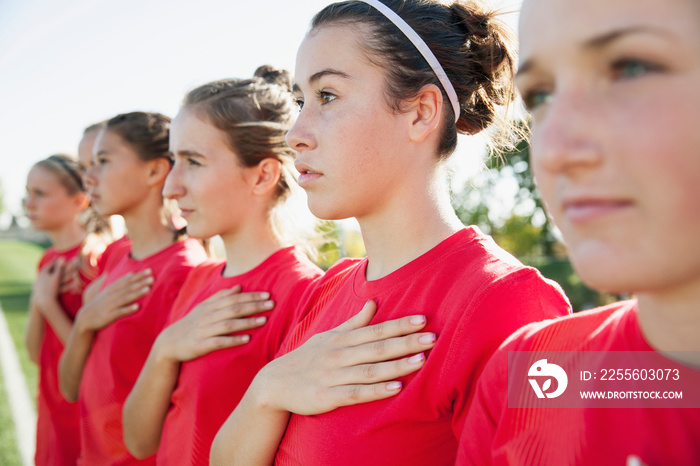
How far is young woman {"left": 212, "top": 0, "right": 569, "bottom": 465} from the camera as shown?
1471 millimetres

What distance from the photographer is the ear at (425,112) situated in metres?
1.86

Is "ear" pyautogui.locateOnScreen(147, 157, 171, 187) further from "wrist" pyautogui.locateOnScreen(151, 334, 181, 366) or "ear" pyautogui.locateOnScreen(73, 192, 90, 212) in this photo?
"ear" pyautogui.locateOnScreen(73, 192, 90, 212)

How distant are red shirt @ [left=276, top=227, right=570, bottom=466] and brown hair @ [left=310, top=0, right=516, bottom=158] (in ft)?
1.79

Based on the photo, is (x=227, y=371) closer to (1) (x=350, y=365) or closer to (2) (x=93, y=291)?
(1) (x=350, y=365)

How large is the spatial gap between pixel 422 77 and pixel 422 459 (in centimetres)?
121

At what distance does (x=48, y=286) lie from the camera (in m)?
4.79

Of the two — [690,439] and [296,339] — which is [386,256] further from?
[690,439]

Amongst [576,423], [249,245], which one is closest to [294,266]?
[249,245]

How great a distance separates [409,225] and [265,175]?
1277 mm

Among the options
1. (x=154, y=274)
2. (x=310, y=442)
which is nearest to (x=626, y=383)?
(x=310, y=442)

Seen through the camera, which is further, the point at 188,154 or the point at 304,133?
A: the point at 188,154

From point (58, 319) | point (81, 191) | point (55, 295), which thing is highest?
point (81, 191)

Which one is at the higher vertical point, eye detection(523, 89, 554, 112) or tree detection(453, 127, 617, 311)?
eye detection(523, 89, 554, 112)

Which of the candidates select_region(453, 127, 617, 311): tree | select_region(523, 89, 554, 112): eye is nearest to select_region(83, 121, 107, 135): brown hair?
select_region(523, 89, 554, 112): eye
